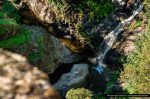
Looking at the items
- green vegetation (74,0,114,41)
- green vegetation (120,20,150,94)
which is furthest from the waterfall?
green vegetation (120,20,150,94)

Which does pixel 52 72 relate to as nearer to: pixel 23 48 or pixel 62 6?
pixel 23 48

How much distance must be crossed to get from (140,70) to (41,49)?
831cm

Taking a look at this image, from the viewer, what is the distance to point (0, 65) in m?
2.49

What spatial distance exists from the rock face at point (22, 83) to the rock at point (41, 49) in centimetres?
2165

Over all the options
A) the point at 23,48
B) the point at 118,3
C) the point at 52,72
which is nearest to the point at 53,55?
the point at 52,72

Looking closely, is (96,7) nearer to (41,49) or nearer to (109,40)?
(109,40)

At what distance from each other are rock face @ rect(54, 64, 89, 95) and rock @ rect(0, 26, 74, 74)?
1.31 metres

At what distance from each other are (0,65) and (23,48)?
2217 centimetres

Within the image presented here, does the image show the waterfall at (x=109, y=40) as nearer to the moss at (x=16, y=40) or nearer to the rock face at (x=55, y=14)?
the rock face at (x=55, y=14)

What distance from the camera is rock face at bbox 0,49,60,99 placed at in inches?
93.5

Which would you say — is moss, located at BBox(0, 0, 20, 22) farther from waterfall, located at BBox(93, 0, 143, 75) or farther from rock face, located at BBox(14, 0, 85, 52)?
waterfall, located at BBox(93, 0, 143, 75)

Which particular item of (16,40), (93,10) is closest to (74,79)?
(16,40)

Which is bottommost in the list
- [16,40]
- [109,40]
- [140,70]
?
[109,40]

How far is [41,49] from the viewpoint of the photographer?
25.5m
